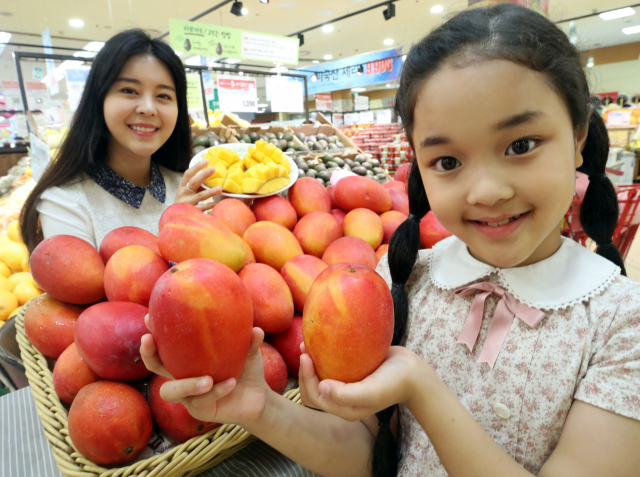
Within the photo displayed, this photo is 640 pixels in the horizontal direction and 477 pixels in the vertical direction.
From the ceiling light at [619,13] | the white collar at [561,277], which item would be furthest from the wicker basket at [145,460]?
the ceiling light at [619,13]

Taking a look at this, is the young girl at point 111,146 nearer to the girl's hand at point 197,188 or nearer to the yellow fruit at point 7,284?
the girl's hand at point 197,188

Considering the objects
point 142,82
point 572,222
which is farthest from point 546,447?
point 142,82

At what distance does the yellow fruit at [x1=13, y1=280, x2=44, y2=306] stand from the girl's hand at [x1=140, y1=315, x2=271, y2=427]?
1.91 meters

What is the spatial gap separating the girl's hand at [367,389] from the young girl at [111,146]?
3.47 feet

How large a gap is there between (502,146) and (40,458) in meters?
1.25

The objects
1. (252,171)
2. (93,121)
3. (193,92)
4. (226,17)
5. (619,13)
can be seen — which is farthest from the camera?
(226,17)

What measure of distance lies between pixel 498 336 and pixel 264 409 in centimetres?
48

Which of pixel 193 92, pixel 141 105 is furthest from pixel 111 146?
pixel 193 92

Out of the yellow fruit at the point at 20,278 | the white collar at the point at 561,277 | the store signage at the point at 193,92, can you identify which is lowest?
the yellow fruit at the point at 20,278

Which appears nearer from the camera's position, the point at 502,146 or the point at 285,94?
the point at 502,146

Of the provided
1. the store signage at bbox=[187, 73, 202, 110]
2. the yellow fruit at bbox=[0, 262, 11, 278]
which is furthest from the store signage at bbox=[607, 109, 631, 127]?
the yellow fruit at bbox=[0, 262, 11, 278]

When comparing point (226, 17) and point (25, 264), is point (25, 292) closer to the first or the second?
point (25, 264)

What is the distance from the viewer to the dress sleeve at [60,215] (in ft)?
5.23

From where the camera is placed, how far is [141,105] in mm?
1698
